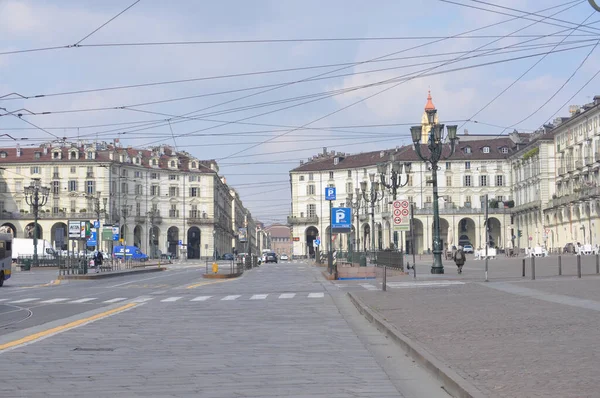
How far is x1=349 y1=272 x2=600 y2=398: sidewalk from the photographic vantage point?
9.07 meters

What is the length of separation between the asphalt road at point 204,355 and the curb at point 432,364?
0.42 feet

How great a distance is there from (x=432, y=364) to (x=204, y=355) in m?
3.70

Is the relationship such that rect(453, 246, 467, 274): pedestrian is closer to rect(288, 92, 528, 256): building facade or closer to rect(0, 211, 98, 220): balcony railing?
rect(288, 92, 528, 256): building facade

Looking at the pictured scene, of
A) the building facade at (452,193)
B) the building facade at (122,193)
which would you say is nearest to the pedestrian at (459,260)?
the building facade at (122,193)

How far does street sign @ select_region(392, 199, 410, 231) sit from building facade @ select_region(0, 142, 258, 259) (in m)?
91.5

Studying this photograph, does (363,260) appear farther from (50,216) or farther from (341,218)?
(50,216)

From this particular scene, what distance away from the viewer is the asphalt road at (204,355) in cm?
984

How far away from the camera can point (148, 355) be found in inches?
512

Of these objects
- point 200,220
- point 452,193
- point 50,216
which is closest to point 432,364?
point 50,216

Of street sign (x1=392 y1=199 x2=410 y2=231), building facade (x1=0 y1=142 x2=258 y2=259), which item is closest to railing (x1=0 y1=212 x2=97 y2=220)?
building facade (x1=0 y1=142 x2=258 y2=259)

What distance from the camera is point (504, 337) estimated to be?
1371 centimetres

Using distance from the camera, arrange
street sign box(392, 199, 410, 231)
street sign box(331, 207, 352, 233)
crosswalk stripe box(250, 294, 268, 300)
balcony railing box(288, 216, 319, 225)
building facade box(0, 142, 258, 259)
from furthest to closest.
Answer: balcony railing box(288, 216, 319, 225)
building facade box(0, 142, 258, 259)
street sign box(331, 207, 352, 233)
street sign box(392, 199, 410, 231)
crosswalk stripe box(250, 294, 268, 300)

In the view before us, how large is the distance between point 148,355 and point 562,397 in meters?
6.73

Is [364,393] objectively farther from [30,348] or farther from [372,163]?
[372,163]
